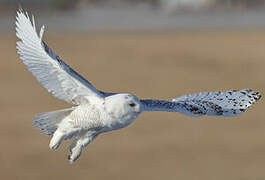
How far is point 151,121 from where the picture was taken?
2117 cm

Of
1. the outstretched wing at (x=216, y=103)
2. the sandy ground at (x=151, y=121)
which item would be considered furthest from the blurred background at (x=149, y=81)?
the outstretched wing at (x=216, y=103)

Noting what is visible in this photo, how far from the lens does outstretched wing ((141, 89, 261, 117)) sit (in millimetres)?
7055

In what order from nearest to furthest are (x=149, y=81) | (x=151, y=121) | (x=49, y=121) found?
(x=49, y=121)
(x=151, y=121)
(x=149, y=81)

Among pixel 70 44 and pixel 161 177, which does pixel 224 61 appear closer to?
pixel 70 44

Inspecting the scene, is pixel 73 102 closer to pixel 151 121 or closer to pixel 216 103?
pixel 216 103

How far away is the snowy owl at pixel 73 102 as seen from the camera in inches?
236

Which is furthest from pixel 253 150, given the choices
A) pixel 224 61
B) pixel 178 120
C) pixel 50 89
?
pixel 50 89

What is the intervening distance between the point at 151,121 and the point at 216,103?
13465 millimetres

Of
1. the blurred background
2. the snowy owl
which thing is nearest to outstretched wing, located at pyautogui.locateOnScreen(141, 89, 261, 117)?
the snowy owl

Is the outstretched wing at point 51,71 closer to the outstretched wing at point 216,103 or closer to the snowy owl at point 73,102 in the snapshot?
the snowy owl at point 73,102

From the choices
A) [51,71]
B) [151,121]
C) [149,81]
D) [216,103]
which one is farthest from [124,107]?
[149,81]

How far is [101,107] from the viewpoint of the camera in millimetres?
6078

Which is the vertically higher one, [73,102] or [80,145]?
[73,102]

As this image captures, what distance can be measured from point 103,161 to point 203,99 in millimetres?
10592
